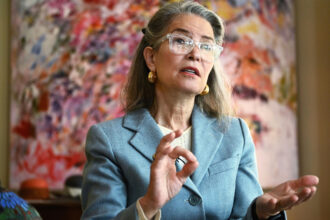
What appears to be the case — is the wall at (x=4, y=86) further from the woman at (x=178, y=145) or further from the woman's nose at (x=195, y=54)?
the woman's nose at (x=195, y=54)

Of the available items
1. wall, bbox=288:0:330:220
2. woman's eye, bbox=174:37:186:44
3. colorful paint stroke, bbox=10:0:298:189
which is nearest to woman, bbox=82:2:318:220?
woman's eye, bbox=174:37:186:44

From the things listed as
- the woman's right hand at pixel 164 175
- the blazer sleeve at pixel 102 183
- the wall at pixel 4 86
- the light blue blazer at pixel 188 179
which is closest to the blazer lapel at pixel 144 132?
the light blue blazer at pixel 188 179

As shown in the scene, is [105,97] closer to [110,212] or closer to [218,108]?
[218,108]

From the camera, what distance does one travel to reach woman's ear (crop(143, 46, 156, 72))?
204cm

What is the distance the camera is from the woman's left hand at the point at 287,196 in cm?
150

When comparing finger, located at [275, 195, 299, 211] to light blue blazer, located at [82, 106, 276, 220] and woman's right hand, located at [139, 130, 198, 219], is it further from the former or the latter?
woman's right hand, located at [139, 130, 198, 219]

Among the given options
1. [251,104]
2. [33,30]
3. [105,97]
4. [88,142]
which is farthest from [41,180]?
[88,142]

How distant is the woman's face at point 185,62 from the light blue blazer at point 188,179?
0.15 m

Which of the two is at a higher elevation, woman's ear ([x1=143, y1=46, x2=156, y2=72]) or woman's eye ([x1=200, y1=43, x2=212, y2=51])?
woman's eye ([x1=200, y1=43, x2=212, y2=51])

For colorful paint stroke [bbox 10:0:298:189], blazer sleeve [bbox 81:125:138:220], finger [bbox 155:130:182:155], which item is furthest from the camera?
colorful paint stroke [bbox 10:0:298:189]

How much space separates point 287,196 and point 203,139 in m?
0.46

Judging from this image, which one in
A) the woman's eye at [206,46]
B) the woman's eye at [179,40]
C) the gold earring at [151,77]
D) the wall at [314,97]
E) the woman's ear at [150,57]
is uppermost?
the woman's eye at [179,40]

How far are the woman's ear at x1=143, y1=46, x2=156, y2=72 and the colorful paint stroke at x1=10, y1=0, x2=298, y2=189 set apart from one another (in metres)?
2.03

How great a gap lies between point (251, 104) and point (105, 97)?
3.84 ft
